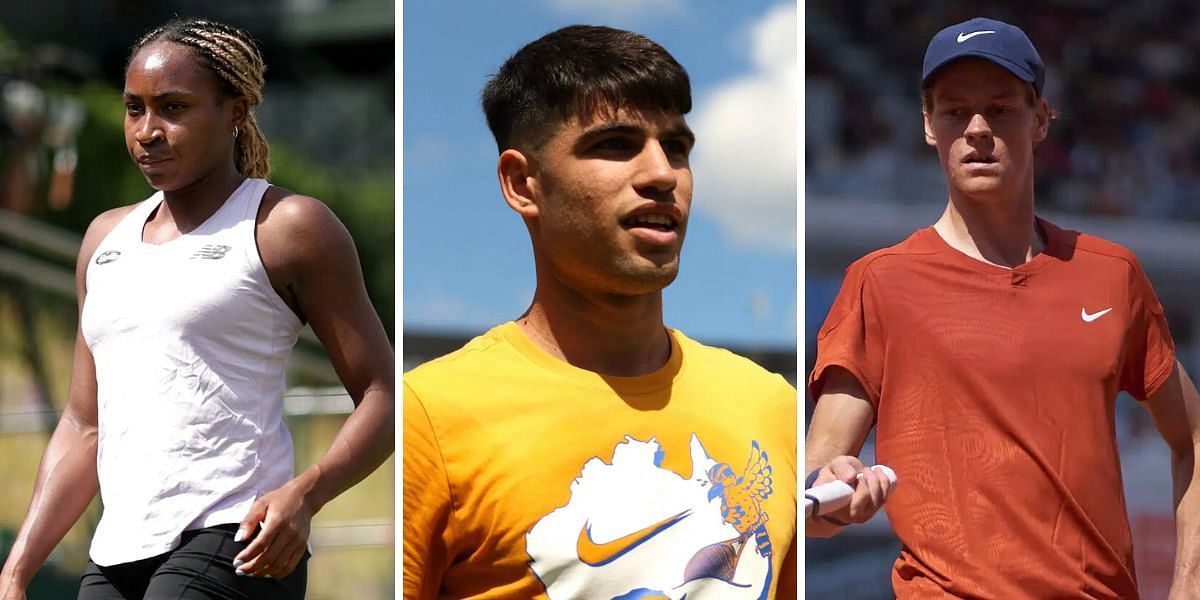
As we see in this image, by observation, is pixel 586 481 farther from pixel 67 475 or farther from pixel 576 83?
pixel 67 475

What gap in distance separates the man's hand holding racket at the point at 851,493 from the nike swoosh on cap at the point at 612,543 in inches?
7.2

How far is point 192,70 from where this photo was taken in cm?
188

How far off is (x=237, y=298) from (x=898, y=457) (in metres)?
0.92

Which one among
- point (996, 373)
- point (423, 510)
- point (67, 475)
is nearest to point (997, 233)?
point (996, 373)

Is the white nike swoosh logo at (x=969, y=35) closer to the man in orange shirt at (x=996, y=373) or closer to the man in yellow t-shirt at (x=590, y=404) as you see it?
the man in orange shirt at (x=996, y=373)

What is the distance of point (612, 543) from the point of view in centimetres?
192

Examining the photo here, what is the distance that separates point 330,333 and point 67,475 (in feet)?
1.32

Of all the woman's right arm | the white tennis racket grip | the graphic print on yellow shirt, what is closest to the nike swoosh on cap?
the graphic print on yellow shirt

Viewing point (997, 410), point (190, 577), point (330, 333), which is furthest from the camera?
point (997, 410)

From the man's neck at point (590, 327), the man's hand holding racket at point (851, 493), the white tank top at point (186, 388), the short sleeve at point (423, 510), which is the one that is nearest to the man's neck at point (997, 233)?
the man's hand holding racket at point (851, 493)

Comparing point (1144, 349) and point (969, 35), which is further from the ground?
point (969, 35)

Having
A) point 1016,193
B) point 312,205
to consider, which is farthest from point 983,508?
point 312,205

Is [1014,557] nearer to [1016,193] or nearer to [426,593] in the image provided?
[1016,193]

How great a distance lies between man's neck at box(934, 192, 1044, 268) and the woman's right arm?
119 cm
